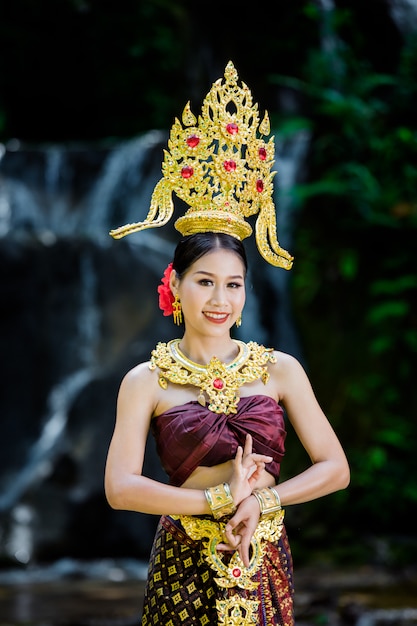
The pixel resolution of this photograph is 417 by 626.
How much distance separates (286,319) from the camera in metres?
8.25

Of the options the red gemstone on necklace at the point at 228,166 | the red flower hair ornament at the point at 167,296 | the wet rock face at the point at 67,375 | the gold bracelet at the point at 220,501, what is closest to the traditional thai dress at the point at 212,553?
the gold bracelet at the point at 220,501

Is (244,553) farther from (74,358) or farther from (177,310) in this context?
(74,358)

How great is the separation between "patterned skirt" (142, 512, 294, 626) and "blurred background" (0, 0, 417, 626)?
2.83 meters

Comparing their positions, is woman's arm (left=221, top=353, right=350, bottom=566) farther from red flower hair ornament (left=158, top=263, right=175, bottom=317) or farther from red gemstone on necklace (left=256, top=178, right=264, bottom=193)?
red gemstone on necklace (left=256, top=178, right=264, bottom=193)

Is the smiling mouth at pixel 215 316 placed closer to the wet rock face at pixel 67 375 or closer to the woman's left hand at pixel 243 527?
the woman's left hand at pixel 243 527

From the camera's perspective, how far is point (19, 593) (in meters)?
6.00

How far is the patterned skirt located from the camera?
8.00 feet

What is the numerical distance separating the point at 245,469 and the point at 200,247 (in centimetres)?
62

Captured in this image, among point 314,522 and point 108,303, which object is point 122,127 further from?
point 314,522

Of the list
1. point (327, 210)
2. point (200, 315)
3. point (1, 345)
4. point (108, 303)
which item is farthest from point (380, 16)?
point (200, 315)

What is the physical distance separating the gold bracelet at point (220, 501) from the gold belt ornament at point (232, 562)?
0.10 metres

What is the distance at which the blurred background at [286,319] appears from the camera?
673cm

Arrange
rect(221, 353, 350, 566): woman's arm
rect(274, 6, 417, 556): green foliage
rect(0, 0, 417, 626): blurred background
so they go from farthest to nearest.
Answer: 1. rect(274, 6, 417, 556): green foliage
2. rect(0, 0, 417, 626): blurred background
3. rect(221, 353, 350, 566): woman's arm

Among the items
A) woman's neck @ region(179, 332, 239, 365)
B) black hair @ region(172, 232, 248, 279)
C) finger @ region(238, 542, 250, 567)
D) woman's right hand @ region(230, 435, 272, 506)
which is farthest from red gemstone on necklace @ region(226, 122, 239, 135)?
finger @ region(238, 542, 250, 567)
